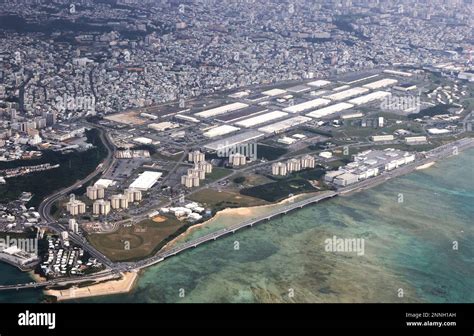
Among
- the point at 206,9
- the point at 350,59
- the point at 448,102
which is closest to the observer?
the point at 448,102

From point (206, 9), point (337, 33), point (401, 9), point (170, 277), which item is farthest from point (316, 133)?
point (401, 9)

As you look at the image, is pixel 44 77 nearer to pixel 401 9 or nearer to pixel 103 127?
pixel 103 127

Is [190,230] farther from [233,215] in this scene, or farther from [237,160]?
[237,160]

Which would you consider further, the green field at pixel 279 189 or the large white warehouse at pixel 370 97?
the large white warehouse at pixel 370 97

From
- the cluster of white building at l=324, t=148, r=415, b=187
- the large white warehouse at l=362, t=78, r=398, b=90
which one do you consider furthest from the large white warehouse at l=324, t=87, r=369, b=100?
the cluster of white building at l=324, t=148, r=415, b=187

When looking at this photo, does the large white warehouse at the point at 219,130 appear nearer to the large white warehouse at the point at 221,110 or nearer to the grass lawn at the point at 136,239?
the large white warehouse at the point at 221,110

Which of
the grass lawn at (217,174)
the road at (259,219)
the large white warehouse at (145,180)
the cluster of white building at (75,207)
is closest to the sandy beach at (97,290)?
the road at (259,219)

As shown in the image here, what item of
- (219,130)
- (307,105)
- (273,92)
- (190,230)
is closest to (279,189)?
(190,230)
